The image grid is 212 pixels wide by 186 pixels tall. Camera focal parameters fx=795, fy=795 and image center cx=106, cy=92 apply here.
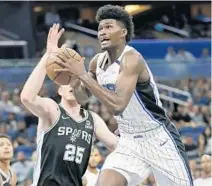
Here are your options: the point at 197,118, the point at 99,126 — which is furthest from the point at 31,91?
the point at 197,118

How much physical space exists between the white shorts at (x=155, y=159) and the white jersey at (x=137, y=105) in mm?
76

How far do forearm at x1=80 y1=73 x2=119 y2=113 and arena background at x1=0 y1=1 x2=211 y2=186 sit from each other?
531cm

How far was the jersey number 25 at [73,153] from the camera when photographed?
654cm

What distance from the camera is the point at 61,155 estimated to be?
653 cm

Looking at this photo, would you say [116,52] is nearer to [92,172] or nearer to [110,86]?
[110,86]

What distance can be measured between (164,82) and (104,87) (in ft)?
35.5

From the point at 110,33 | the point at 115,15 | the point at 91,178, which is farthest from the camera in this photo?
the point at 91,178

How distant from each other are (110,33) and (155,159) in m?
1.06

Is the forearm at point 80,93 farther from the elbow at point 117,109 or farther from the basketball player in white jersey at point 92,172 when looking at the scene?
the basketball player in white jersey at point 92,172

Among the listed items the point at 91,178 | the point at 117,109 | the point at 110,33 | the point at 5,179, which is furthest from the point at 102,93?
the point at 91,178

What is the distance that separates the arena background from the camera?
45.2 feet

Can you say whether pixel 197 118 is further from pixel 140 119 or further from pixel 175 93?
pixel 140 119

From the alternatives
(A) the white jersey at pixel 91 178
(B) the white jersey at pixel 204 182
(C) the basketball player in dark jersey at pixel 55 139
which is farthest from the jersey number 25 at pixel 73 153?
(B) the white jersey at pixel 204 182

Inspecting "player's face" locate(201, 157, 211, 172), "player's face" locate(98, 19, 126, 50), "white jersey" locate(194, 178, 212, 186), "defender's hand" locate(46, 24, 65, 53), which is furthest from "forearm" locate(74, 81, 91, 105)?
"player's face" locate(201, 157, 211, 172)
